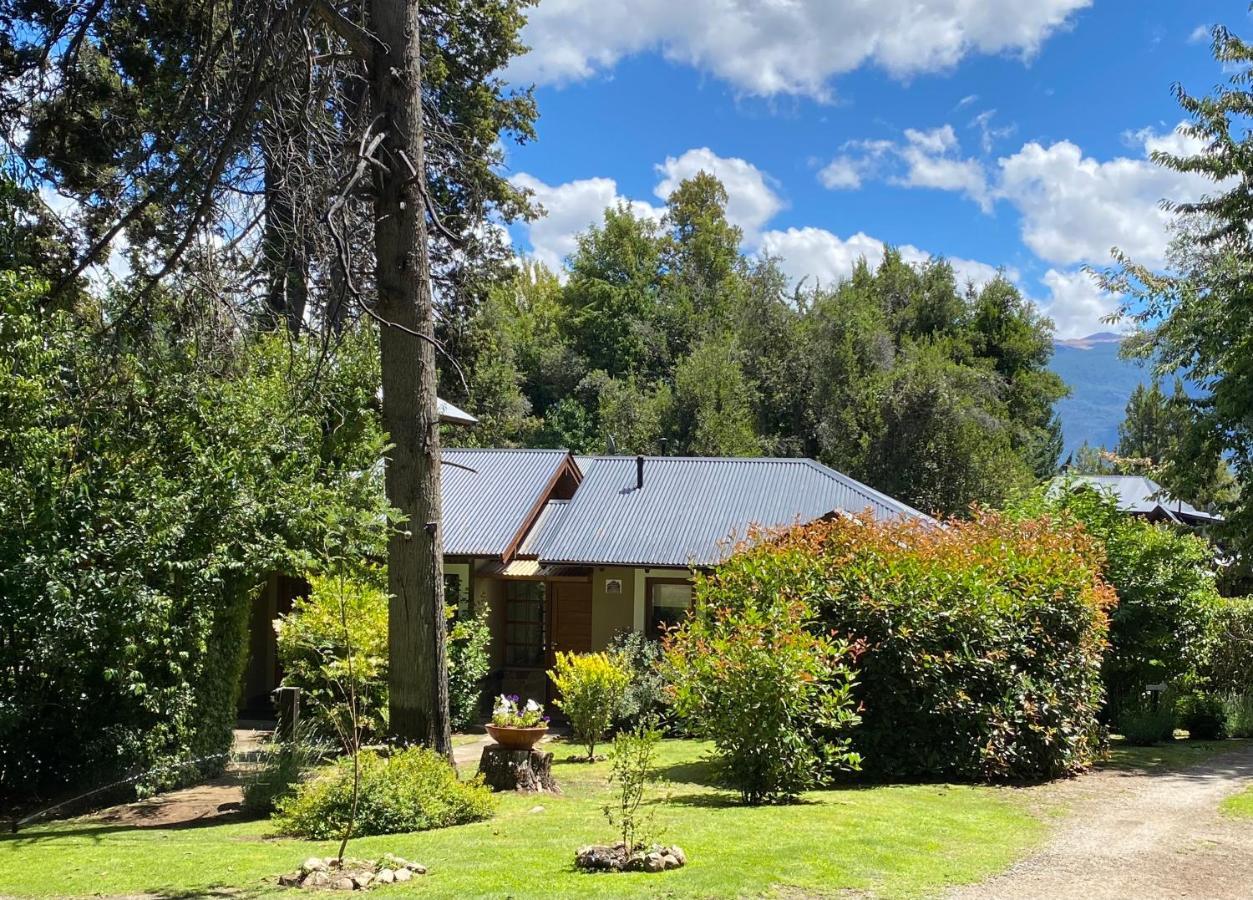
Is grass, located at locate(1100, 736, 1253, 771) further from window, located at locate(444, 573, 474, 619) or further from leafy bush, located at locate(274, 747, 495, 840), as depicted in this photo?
window, located at locate(444, 573, 474, 619)

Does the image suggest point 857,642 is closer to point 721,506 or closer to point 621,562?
point 621,562

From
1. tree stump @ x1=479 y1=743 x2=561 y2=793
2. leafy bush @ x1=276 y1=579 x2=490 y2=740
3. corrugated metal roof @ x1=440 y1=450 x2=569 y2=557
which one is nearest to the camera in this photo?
tree stump @ x1=479 y1=743 x2=561 y2=793

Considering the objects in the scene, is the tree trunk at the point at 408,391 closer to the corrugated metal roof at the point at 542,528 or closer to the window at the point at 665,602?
the window at the point at 665,602

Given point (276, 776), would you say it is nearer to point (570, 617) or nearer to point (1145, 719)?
point (570, 617)

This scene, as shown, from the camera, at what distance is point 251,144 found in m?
8.79

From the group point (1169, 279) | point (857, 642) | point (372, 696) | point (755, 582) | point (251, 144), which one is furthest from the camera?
point (1169, 279)

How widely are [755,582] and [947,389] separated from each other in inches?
866

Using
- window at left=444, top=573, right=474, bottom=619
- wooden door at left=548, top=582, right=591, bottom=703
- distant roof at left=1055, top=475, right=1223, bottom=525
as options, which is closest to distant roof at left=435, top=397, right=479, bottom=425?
window at left=444, top=573, right=474, bottom=619

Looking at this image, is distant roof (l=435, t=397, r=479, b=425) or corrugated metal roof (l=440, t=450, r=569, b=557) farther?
distant roof (l=435, t=397, r=479, b=425)

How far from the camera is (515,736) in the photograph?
10.5 m

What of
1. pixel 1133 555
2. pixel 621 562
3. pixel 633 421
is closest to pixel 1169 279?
pixel 1133 555

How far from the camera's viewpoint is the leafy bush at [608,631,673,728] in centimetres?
1538

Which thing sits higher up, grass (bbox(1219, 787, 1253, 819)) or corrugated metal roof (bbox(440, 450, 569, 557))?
corrugated metal roof (bbox(440, 450, 569, 557))

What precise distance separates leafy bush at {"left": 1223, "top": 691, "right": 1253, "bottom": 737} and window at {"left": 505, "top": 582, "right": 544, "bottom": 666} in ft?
39.7
